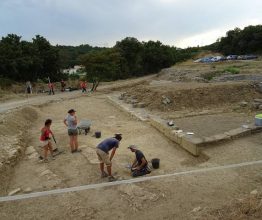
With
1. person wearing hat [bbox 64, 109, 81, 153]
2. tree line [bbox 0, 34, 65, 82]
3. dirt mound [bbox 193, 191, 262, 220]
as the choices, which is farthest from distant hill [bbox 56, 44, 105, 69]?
dirt mound [bbox 193, 191, 262, 220]

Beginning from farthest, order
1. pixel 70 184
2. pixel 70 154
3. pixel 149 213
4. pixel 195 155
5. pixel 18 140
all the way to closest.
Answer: pixel 18 140, pixel 70 154, pixel 195 155, pixel 70 184, pixel 149 213

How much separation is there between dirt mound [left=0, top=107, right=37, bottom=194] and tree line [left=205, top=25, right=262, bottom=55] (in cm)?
4761

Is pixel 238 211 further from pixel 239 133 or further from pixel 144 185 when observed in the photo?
pixel 239 133

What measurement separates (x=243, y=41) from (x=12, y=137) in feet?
178

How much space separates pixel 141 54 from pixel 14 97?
24899 millimetres

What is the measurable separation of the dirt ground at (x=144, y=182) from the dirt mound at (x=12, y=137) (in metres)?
0.04

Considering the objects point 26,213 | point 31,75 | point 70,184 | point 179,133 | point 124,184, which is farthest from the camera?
point 31,75

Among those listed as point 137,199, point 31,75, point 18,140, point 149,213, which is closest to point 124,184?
point 137,199

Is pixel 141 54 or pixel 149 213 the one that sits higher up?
pixel 141 54

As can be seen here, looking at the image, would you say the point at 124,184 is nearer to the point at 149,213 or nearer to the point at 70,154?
the point at 149,213

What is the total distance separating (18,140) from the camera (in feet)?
44.0

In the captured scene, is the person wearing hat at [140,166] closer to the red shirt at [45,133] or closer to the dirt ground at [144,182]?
the dirt ground at [144,182]

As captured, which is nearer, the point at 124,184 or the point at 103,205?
the point at 103,205

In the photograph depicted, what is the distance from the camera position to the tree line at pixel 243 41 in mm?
57834
